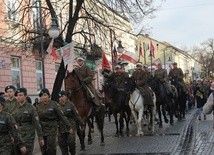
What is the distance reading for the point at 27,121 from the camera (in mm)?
9430

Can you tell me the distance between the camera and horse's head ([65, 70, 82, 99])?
44.0ft

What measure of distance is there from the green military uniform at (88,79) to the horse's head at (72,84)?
189 millimetres

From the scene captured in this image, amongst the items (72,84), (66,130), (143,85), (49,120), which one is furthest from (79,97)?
(143,85)

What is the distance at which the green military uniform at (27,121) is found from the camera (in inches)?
369

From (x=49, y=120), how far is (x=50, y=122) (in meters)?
0.05

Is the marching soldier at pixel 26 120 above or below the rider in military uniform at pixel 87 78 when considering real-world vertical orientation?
below

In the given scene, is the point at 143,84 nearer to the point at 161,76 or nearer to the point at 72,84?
the point at 161,76

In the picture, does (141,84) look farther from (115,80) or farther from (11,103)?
(11,103)

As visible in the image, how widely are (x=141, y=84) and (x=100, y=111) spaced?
253cm

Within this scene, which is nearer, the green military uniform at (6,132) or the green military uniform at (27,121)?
the green military uniform at (6,132)

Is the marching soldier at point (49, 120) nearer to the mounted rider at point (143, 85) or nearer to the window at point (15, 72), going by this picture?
the mounted rider at point (143, 85)

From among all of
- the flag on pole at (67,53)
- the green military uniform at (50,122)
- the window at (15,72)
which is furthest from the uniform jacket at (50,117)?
the window at (15,72)

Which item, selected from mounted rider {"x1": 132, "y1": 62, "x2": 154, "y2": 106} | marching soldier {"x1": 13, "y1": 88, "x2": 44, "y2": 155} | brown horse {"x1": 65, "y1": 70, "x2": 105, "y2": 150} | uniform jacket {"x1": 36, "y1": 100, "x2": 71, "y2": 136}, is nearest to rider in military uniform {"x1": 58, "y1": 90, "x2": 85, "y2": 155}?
uniform jacket {"x1": 36, "y1": 100, "x2": 71, "y2": 136}

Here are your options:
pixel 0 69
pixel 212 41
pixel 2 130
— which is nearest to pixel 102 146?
pixel 2 130
